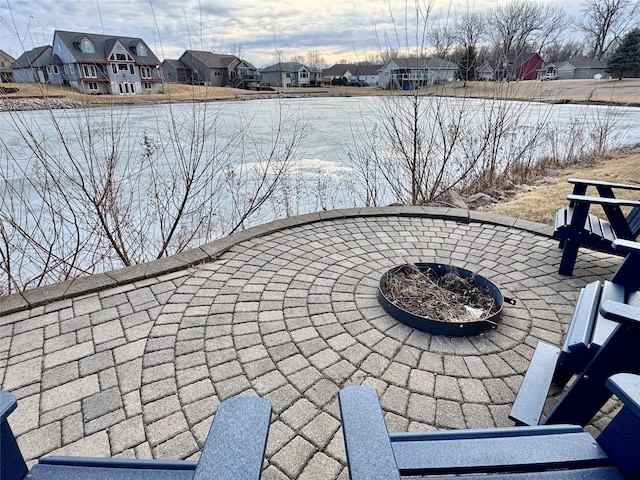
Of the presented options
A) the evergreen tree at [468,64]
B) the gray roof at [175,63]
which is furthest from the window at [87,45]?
the evergreen tree at [468,64]

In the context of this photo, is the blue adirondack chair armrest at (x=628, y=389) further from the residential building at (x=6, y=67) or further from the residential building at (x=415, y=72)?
the residential building at (x=415, y=72)

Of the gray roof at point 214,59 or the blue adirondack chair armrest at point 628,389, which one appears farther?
the gray roof at point 214,59

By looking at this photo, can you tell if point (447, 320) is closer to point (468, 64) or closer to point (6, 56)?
point (6, 56)

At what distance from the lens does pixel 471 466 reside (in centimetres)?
90

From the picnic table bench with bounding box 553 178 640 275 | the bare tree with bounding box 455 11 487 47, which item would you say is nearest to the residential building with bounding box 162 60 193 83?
the bare tree with bounding box 455 11 487 47

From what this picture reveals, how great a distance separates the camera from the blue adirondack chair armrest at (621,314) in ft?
3.33

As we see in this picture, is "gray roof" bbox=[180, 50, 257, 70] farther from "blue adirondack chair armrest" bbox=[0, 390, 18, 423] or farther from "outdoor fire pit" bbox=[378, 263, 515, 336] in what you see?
"blue adirondack chair armrest" bbox=[0, 390, 18, 423]

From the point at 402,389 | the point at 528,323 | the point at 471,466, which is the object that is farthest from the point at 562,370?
the point at 471,466

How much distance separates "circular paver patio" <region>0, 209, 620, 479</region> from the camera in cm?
157

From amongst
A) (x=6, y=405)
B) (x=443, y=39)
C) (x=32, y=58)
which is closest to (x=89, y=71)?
(x=32, y=58)

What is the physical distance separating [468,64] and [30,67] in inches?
212

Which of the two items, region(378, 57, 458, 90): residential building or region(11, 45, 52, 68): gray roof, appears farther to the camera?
region(378, 57, 458, 90): residential building

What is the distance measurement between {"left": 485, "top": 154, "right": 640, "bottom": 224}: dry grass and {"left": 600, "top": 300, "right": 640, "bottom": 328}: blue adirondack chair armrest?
365cm

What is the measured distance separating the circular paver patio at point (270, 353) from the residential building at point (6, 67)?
213 centimetres
